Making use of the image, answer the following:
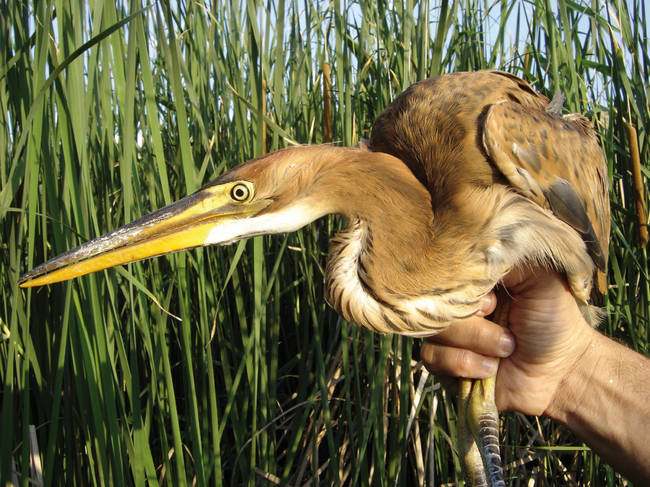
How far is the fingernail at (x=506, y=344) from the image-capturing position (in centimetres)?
166

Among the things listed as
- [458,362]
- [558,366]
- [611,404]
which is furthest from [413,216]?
[611,404]

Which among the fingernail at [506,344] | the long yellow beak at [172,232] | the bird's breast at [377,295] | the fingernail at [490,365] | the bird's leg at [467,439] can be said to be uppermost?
the long yellow beak at [172,232]

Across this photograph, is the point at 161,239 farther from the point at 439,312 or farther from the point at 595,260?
the point at 595,260

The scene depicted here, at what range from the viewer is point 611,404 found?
165cm

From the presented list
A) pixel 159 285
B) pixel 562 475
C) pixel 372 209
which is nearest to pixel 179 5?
pixel 159 285

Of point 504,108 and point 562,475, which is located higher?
point 504,108

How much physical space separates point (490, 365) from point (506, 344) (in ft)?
0.33

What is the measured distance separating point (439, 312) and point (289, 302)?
3.50 feet

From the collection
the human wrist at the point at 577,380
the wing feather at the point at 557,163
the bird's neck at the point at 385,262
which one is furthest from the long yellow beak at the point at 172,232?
the human wrist at the point at 577,380

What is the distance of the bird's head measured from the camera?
129cm

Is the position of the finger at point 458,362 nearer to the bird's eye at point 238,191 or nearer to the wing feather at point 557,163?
the wing feather at point 557,163

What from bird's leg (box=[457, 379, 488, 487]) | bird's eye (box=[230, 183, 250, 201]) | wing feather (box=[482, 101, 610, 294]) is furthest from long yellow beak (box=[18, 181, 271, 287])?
bird's leg (box=[457, 379, 488, 487])

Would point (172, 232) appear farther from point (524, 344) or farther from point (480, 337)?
point (524, 344)

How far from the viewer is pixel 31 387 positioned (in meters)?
1.99
